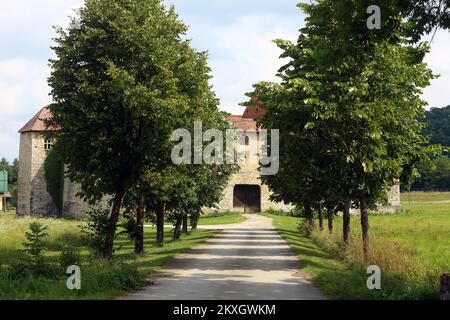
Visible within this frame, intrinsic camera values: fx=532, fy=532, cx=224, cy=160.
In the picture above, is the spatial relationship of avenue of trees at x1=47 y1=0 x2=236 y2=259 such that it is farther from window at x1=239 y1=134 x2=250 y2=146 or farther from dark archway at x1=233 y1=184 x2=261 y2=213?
window at x1=239 y1=134 x2=250 y2=146

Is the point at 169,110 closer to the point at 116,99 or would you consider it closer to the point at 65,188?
the point at 116,99

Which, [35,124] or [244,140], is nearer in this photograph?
[35,124]

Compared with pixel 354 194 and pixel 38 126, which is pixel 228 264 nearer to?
pixel 354 194

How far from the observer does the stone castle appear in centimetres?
6319

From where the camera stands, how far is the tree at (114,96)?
18.6 m

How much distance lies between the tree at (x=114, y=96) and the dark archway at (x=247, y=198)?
2098 inches

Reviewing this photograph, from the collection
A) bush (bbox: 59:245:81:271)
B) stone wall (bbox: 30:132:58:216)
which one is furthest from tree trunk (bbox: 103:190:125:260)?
stone wall (bbox: 30:132:58:216)

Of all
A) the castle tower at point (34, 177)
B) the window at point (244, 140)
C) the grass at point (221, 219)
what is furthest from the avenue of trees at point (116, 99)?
the window at point (244, 140)

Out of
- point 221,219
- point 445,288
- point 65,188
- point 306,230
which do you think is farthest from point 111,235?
point 65,188

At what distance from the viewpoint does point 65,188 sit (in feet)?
209

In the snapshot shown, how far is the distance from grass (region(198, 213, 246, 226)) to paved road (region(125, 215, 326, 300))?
3093 centimetres

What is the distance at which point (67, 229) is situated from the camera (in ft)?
117

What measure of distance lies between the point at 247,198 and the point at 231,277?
56.8m
